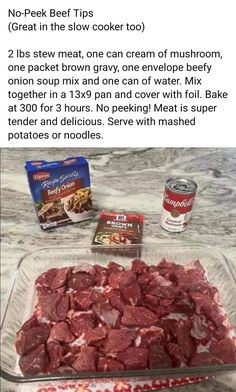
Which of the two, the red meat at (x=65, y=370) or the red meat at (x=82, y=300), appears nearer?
the red meat at (x=65, y=370)

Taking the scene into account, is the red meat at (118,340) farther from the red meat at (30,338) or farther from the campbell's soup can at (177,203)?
the campbell's soup can at (177,203)

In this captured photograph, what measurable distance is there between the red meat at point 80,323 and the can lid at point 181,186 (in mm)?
326

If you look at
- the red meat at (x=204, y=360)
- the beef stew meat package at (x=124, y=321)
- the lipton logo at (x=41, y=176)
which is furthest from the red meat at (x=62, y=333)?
the lipton logo at (x=41, y=176)

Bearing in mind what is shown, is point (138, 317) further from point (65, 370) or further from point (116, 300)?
point (65, 370)

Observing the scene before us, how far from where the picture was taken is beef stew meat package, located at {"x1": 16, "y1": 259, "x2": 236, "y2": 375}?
25.5 inches

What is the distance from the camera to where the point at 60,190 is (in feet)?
2.97

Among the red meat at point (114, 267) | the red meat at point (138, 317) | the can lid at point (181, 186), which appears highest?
the can lid at point (181, 186)

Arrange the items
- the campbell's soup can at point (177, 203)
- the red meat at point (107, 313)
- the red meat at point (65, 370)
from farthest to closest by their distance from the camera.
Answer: the campbell's soup can at point (177, 203) < the red meat at point (107, 313) < the red meat at point (65, 370)

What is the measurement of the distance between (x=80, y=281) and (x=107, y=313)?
0.34ft

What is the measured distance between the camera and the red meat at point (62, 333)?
0.70 metres

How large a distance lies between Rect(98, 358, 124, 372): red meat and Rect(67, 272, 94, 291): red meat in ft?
0.59
